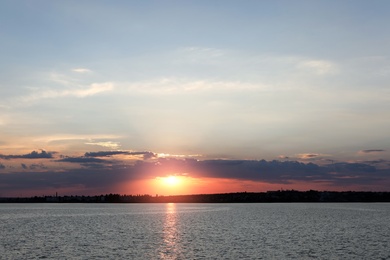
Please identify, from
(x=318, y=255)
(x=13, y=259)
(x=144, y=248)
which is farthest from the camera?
(x=144, y=248)

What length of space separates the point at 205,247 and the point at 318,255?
838 inches

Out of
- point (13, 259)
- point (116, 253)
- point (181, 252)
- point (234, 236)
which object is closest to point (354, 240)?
point (234, 236)

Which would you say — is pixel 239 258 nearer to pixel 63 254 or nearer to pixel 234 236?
pixel 63 254

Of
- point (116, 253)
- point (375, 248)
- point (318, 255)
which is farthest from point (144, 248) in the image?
point (375, 248)

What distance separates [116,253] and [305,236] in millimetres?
52486

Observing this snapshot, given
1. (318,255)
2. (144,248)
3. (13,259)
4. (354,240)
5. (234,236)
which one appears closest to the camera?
(13,259)

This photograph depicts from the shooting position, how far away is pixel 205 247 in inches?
3558

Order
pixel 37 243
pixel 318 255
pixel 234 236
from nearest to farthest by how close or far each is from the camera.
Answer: pixel 318 255, pixel 37 243, pixel 234 236

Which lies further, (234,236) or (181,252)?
(234,236)

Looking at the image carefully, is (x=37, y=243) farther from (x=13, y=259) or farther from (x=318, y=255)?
(x=318, y=255)

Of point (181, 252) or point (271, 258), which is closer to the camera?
point (271, 258)

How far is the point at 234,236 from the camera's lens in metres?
115

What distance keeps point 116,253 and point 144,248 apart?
8486 mm

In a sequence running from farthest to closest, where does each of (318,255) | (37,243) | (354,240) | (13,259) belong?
(354,240) → (37,243) → (318,255) → (13,259)
